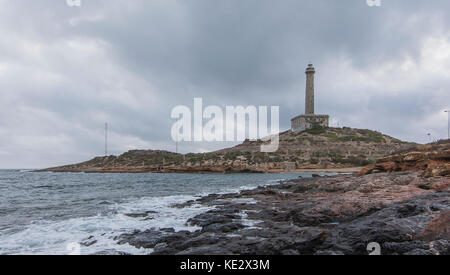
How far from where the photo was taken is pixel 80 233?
392 inches

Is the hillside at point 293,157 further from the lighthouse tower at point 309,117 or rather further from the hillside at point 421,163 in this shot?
the hillside at point 421,163

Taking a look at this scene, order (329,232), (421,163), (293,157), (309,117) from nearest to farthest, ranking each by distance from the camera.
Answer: (329,232) → (421,163) → (293,157) → (309,117)

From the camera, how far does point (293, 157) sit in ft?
311

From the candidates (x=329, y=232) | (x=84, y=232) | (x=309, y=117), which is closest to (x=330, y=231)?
(x=329, y=232)

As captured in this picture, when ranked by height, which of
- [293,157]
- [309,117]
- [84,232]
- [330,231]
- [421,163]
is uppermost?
[309,117]

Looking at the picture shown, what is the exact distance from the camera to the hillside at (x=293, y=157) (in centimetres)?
8300

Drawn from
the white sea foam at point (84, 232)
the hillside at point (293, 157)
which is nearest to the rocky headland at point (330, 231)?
the white sea foam at point (84, 232)

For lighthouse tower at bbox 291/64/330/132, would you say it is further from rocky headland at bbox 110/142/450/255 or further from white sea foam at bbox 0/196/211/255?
white sea foam at bbox 0/196/211/255

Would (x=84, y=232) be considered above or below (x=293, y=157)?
below

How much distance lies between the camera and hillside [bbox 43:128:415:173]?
272 ft

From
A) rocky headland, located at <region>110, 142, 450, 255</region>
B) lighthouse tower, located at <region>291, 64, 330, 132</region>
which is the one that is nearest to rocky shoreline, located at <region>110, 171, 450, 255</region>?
rocky headland, located at <region>110, 142, 450, 255</region>

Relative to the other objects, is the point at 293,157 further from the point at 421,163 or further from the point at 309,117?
the point at 421,163
